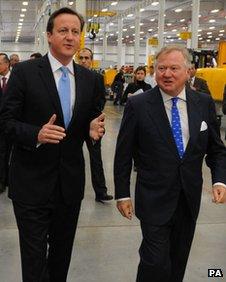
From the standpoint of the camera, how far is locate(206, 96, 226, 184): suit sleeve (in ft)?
9.41

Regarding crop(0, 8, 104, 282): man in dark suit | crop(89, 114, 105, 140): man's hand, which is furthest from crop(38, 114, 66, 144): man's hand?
A: crop(89, 114, 105, 140): man's hand

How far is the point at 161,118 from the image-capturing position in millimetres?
2688

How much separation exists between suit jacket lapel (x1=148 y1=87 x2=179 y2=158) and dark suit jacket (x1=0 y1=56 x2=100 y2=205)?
38cm

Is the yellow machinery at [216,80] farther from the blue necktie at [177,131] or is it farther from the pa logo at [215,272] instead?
the blue necktie at [177,131]

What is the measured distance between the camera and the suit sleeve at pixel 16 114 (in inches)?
97.6

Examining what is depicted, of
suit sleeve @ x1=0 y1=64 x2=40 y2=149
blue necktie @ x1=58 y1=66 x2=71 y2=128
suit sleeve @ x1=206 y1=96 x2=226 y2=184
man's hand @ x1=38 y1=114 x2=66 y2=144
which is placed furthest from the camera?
suit sleeve @ x1=206 y1=96 x2=226 y2=184

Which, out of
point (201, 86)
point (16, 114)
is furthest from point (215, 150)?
point (201, 86)

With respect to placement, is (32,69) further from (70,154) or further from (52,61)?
(70,154)

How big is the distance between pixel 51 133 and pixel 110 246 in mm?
2317

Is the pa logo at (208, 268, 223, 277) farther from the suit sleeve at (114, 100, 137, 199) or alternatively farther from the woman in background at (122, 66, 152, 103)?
the woman in background at (122, 66, 152, 103)

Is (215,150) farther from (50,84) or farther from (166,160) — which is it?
(50,84)

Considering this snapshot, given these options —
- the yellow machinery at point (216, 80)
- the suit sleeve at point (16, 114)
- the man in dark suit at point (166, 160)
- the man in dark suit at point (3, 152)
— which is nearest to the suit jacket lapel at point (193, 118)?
the man in dark suit at point (166, 160)

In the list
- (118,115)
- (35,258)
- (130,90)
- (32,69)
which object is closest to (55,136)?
(32,69)

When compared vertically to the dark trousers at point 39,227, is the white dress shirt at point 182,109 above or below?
above
